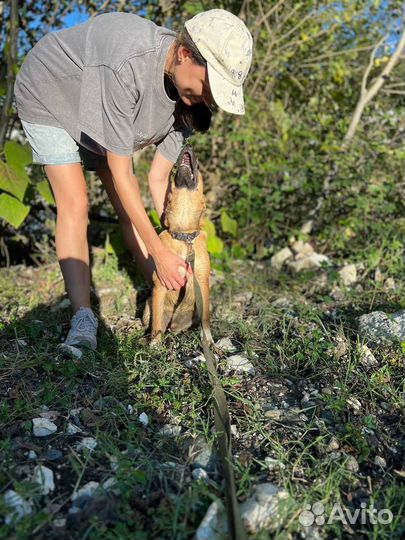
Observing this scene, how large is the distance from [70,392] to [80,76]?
5.61 ft

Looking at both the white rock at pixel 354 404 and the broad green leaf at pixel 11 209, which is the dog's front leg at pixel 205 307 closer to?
the white rock at pixel 354 404

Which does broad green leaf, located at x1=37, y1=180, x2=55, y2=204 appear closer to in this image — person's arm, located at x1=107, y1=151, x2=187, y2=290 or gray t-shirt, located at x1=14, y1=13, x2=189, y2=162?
gray t-shirt, located at x1=14, y1=13, x2=189, y2=162

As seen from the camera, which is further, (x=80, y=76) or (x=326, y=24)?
(x=326, y=24)

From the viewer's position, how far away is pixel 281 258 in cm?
501

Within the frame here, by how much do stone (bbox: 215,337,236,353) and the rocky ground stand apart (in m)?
0.02

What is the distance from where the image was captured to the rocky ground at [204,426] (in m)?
1.76

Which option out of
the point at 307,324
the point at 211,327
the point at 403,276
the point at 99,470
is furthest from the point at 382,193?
the point at 99,470

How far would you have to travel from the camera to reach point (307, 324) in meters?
3.33

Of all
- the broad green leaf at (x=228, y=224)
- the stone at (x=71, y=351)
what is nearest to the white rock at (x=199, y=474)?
the stone at (x=71, y=351)

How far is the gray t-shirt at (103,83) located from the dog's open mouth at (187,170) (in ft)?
0.88

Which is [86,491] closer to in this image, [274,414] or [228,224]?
[274,414]

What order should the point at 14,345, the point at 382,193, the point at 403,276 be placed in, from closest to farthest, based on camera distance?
the point at 14,345
the point at 403,276
the point at 382,193

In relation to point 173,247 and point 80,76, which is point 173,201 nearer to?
point 173,247

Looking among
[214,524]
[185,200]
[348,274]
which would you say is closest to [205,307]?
[185,200]
